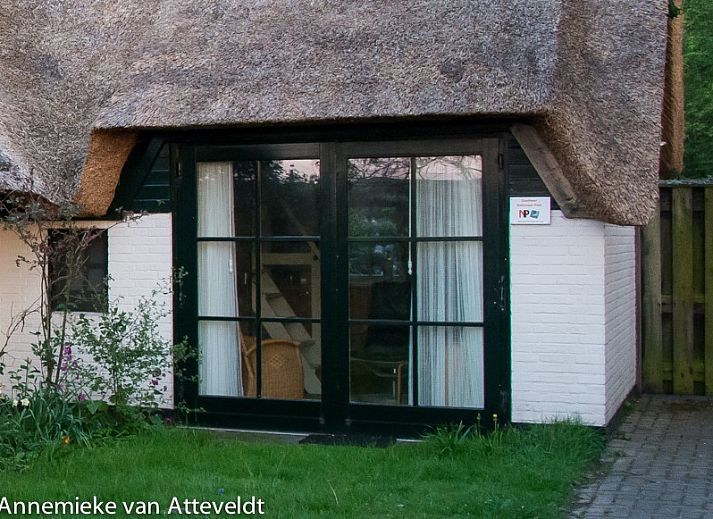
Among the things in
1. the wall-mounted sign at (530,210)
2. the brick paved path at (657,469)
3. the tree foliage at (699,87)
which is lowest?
the brick paved path at (657,469)

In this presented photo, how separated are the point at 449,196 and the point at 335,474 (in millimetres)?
2398

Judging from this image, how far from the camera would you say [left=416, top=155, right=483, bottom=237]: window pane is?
7812 millimetres

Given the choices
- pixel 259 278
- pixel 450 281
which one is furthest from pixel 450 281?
pixel 259 278

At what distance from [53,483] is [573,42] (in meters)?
4.76

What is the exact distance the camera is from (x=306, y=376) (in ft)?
27.2

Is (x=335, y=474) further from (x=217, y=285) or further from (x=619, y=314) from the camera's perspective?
(x=619, y=314)

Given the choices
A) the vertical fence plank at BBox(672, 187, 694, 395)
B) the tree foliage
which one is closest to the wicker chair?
the vertical fence plank at BBox(672, 187, 694, 395)

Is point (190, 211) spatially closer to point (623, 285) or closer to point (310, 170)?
point (310, 170)

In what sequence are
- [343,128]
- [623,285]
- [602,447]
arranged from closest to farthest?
[602,447], [343,128], [623,285]

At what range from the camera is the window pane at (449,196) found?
7.81 metres

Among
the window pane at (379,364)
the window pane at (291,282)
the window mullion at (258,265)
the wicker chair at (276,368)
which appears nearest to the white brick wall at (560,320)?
the window pane at (379,364)

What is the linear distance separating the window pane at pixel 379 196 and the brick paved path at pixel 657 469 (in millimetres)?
2325

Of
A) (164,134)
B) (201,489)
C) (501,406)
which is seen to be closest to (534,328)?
(501,406)

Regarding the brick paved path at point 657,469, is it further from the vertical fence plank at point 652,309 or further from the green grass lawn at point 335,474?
the vertical fence plank at point 652,309
